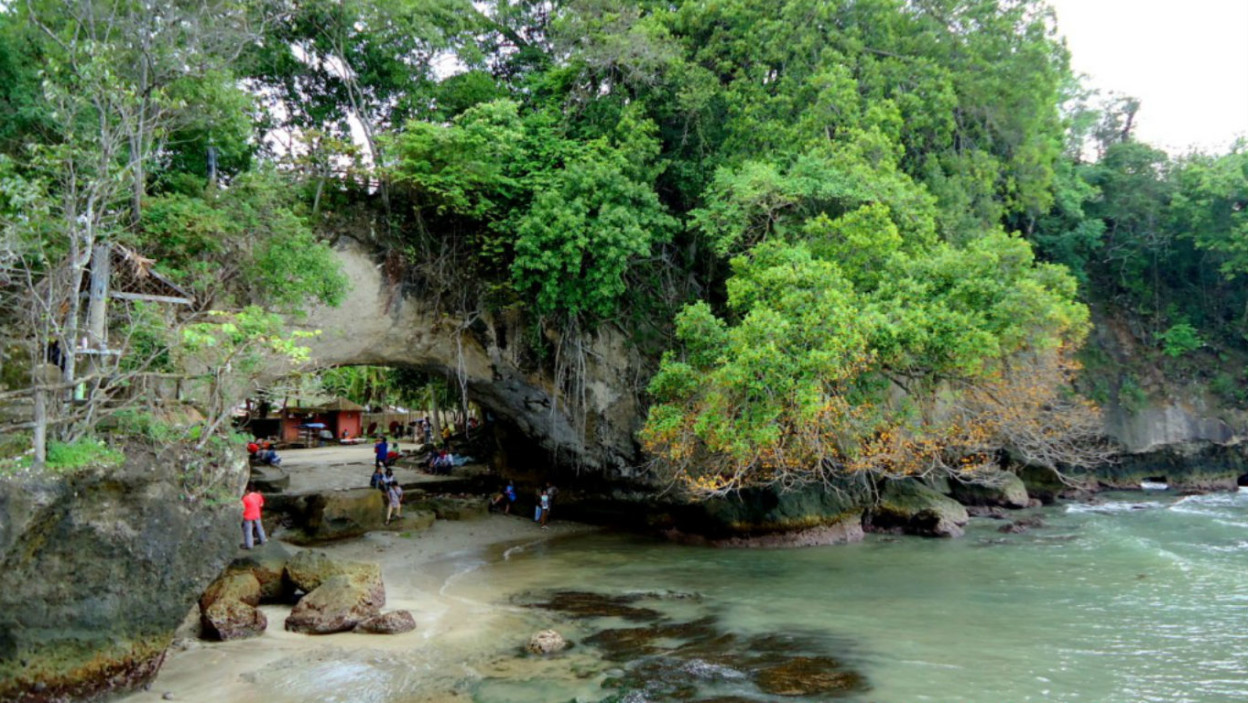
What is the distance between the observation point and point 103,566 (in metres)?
7.23

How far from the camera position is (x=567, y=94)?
53.5 ft

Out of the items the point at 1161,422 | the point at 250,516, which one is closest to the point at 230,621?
the point at 250,516

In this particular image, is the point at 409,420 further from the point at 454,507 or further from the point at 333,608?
the point at 333,608

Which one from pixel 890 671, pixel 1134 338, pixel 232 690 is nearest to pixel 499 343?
pixel 232 690

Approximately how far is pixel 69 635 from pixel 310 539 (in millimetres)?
8078

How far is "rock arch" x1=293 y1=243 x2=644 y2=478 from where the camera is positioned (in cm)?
1450

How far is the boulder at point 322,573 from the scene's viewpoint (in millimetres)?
10219

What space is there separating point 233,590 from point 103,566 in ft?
8.49

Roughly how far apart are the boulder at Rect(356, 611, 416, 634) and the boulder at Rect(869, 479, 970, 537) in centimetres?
1169

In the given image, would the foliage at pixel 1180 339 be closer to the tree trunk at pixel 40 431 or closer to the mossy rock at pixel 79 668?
the mossy rock at pixel 79 668

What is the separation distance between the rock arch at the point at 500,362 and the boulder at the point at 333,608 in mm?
5651

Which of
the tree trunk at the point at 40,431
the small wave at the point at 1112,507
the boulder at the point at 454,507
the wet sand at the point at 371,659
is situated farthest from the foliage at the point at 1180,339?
the tree trunk at the point at 40,431

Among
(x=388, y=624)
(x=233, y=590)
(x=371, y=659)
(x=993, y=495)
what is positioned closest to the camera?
(x=371, y=659)

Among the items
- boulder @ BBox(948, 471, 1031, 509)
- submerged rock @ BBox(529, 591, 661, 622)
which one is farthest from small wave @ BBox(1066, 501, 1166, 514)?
submerged rock @ BBox(529, 591, 661, 622)
